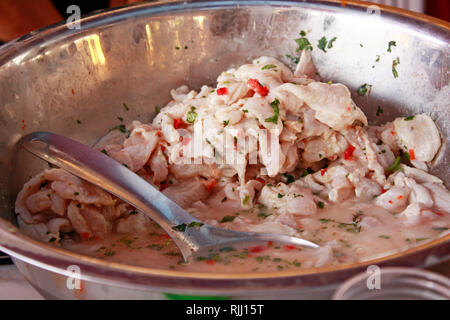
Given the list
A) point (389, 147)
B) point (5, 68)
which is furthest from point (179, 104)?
point (389, 147)

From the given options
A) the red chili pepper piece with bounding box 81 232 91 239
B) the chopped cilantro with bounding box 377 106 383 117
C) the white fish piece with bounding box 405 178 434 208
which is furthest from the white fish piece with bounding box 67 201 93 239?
the chopped cilantro with bounding box 377 106 383 117

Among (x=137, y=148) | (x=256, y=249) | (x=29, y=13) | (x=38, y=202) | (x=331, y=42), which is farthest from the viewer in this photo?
(x=29, y=13)

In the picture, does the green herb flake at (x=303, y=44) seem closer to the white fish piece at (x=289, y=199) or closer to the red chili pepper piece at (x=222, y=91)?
the red chili pepper piece at (x=222, y=91)

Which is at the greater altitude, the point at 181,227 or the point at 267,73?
the point at 267,73

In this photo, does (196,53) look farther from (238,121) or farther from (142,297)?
(142,297)

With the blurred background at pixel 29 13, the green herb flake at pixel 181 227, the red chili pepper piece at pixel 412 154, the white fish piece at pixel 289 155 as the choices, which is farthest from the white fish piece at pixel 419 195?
the blurred background at pixel 29 13

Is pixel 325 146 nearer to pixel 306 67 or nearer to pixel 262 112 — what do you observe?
pixel 262 112

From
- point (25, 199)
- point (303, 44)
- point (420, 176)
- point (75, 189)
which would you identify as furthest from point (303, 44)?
point (25, 199)
